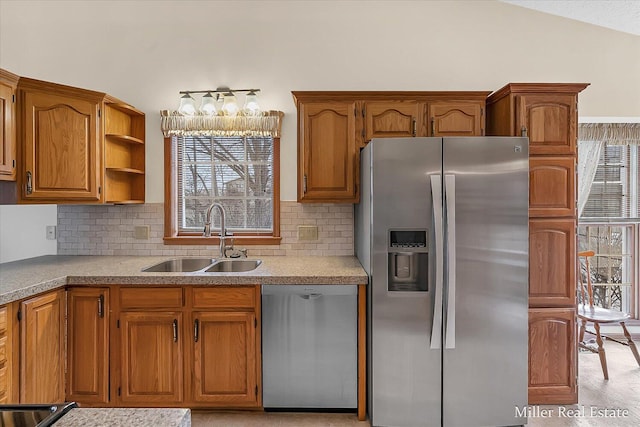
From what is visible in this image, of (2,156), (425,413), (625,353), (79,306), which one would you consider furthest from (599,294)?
(2,156)

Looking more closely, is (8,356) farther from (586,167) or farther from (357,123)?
(586,167)

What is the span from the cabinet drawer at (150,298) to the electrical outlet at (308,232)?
3.62 ft

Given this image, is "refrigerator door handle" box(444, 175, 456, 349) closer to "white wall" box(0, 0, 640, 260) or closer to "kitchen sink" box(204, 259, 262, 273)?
"white wall" box(0, 0, 640, 260)

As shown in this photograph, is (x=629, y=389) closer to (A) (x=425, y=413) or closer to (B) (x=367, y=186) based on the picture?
(A) (x=425, y=413)

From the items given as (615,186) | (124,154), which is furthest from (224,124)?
(615,186)

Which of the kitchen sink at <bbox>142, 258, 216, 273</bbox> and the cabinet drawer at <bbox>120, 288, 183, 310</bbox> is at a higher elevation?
the kitchen sink at <bbox>142, 258, 216, 273</bbox>

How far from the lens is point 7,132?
235 centimetres

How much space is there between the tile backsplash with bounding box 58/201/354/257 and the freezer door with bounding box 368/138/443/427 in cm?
93

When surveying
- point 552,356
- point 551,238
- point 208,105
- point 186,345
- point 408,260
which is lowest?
point 552,356

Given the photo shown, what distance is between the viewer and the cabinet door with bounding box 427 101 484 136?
2.86m

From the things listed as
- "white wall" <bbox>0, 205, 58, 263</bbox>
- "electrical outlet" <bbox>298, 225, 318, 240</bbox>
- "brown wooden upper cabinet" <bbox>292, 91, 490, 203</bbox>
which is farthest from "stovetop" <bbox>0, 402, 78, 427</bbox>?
"white wall" <bbox>0, 205, 58, 263</bbox>

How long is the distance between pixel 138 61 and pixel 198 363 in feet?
7.92

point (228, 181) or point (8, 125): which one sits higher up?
point (8, 125)

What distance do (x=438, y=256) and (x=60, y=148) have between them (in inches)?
96.7
